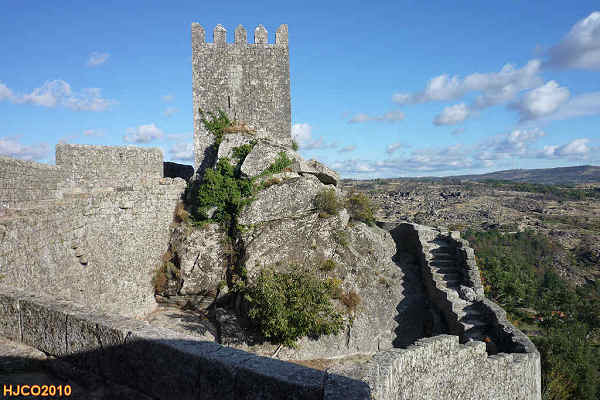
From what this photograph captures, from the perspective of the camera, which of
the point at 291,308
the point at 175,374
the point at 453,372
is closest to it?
the point at 175,374

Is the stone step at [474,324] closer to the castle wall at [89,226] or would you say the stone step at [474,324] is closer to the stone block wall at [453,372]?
the stone block wall at [453,372]

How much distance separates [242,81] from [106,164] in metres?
6.81

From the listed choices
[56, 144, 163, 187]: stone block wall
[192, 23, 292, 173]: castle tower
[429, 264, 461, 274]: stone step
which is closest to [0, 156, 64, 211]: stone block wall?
[56, 144, 163, 187]: stone block wall

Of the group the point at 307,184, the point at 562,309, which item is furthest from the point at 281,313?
the point at 562,309

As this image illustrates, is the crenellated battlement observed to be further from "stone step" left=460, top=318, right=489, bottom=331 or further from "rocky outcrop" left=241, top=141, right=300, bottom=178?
"stone step" left=460, top=318, right=489, bottom=331

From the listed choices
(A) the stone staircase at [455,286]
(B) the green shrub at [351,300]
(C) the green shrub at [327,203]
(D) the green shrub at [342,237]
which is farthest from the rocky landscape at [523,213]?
(B) the green shrub at [351,300]

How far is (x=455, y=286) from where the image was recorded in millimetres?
13133

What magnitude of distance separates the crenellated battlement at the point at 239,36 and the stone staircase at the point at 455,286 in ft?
35.3

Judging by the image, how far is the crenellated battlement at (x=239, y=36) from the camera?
16.6 meters

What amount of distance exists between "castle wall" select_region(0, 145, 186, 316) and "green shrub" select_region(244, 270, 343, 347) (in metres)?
3.75

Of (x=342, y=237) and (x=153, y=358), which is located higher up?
(x=153, y=358)

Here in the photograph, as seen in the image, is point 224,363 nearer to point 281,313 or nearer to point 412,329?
point 281,313

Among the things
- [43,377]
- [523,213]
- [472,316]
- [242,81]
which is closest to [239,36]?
[242,81]

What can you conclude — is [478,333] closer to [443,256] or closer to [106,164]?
[443,256]
